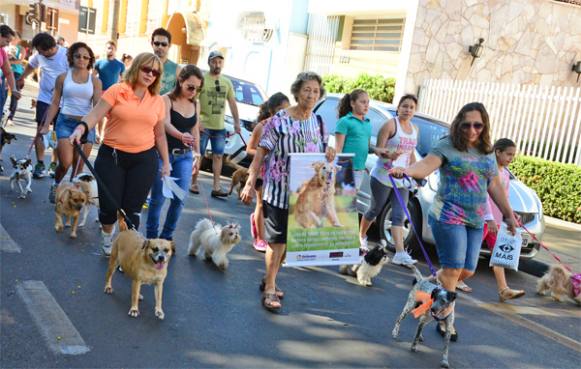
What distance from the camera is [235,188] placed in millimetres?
9648

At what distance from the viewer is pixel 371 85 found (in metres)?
16.2

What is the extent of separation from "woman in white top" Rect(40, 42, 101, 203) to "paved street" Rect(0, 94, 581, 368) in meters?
0.83

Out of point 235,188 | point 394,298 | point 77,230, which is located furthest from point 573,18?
point 77,230

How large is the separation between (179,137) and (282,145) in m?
1.23

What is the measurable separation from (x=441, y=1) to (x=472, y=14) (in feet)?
3.62

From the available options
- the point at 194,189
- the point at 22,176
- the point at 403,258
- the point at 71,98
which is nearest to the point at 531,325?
the point at 403,258

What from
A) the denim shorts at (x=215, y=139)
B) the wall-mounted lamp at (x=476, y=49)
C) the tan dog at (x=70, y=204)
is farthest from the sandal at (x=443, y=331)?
the wall-mounted lamp at (x=476, y=49)

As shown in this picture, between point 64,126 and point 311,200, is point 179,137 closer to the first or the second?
point 311,200

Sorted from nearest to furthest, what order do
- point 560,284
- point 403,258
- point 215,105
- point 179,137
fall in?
point 179,137 < point 560,284 < point 403,258 < point 215,105

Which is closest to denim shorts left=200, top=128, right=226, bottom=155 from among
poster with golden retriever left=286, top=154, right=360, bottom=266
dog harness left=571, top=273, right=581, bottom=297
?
poster with golden retriever left=286, top=154, right=360, bottom=266

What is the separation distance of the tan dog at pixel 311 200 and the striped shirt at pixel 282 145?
0.15 m

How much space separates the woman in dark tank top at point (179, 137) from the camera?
221 inches

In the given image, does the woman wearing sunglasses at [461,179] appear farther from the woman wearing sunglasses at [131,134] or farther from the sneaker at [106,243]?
the sneaker at [106,243]

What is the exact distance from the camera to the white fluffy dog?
5816 mm
